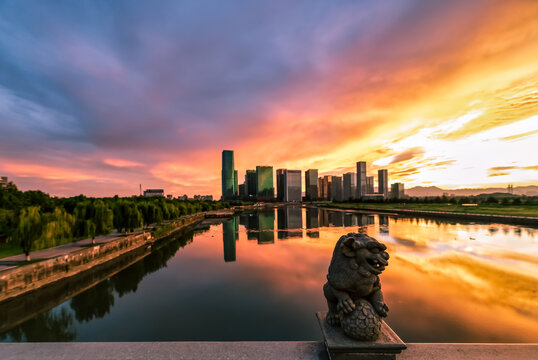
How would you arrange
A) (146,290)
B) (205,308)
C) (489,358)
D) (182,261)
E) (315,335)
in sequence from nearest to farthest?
(489,358) → (315,335) → (205,308) → (146,290) → (182,261)

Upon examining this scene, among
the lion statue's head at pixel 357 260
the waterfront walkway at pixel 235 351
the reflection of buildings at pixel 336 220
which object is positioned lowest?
the reflection of buildings at pixel 336 220

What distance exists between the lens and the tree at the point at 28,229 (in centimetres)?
1369

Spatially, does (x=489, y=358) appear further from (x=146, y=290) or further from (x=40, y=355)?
(x=146, y=290)

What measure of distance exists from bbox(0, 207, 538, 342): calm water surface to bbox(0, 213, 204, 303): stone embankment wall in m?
2.39

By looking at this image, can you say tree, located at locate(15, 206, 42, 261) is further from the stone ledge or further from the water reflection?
the stone ledge

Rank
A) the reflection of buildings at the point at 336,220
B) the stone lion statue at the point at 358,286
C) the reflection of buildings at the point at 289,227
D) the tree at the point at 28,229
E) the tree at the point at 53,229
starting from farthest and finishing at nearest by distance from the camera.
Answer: the reflection of buildings at the point at 336,220, the reflection of buildings at the point at 289,227, the tree at the point at 53,229, the tree at the point at 28,229, the stone lion statue at the point at 358,286

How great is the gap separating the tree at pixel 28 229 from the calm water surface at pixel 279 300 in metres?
5.32

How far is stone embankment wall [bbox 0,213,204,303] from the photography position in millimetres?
10773

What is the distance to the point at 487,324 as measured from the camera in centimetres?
838

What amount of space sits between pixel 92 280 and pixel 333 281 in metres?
16.9

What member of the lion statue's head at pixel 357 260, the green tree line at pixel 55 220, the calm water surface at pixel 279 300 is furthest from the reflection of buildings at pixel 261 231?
the lion statue's head at pixel 357 260

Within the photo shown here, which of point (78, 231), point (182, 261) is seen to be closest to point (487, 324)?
point (182, 261)

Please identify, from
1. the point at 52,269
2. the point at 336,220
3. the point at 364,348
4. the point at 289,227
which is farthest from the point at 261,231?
the point at 364,348

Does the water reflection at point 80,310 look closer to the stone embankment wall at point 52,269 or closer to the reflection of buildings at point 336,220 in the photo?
the stone embankment wall at point 52,269
